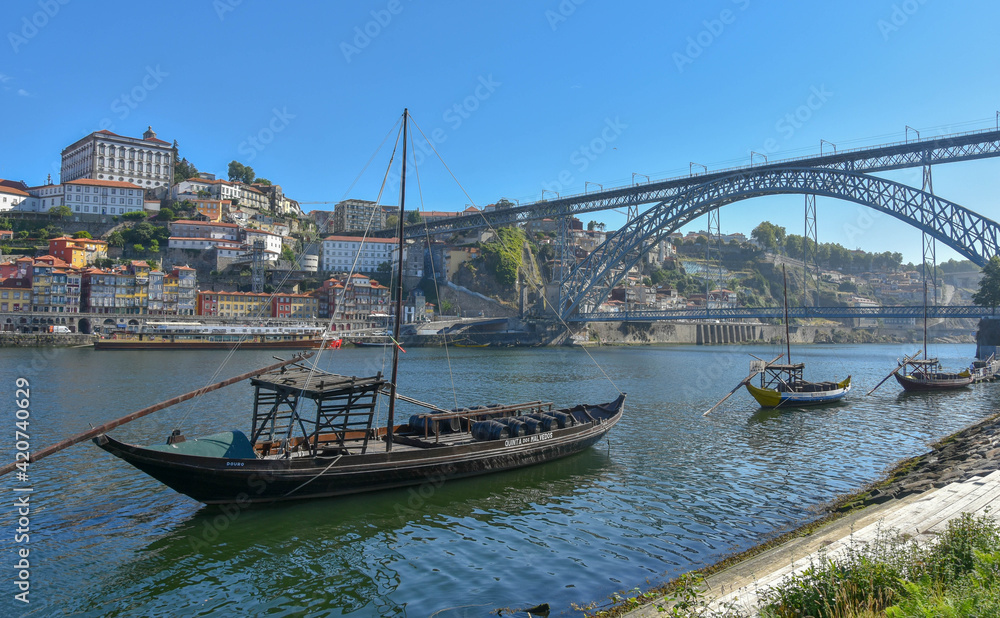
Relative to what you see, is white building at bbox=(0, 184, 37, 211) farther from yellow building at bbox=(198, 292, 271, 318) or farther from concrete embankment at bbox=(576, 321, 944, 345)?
concrete embankment at bbox=(576, 321, 944, 345)

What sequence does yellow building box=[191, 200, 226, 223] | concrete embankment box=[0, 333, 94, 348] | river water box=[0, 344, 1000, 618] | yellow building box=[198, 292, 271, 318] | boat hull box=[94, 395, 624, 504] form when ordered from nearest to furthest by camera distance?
1. river water box=[0, 344, 1000, 618]
2. boat hull box=[94, 395, 624, 504]
3. concrete embankment box=[0, 333, 94, 348]
4. yellow building box=[198, 292, 271, 318]
5. yellow building box=[191, 200, 226, 223]

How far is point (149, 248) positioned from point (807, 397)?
8100 cm

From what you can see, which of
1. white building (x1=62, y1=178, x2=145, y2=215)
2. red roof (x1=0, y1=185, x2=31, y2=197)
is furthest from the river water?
red roof (x1=0, y1=185, x2=31, y2=197)

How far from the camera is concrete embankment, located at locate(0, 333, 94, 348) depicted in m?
55.5

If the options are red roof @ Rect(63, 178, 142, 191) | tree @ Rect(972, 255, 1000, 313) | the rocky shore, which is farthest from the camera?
red roof @ Rect(63, 178, 142, 191)

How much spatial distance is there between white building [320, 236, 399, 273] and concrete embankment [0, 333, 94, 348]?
38.4 meters

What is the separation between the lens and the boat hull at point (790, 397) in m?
25.2

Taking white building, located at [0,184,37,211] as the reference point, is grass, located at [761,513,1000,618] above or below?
below

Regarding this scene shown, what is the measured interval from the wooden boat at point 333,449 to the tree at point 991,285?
46.3m

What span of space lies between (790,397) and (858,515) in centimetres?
1764

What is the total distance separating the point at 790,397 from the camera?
1014 inches

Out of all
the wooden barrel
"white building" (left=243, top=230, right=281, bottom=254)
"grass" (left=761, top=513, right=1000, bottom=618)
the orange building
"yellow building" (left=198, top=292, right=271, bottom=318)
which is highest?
"white building" (left=243, top=230, right=281, bottom=254)

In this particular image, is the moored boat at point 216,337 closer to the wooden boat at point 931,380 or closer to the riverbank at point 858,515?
the wooden boat at point 931,380

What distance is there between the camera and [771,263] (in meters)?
144
